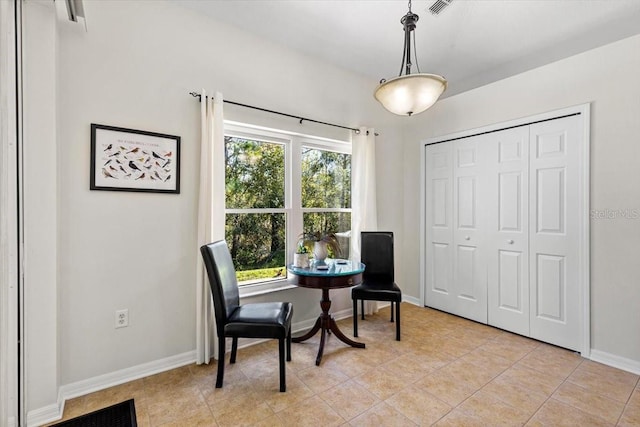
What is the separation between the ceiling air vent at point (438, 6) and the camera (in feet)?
7.57

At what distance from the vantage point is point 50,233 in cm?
174

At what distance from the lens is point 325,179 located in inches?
132

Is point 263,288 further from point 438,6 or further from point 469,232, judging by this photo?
point 438,6

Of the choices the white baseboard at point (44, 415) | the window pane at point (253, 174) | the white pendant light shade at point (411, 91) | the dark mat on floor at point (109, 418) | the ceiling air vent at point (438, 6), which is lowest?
the dark mat on floor at point (109, 418)

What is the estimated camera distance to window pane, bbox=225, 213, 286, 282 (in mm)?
2713

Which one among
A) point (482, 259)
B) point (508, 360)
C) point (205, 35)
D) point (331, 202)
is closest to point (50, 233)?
point (205, 35)

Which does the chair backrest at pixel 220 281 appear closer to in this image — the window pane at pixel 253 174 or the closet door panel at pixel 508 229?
the window pane at pixel 253 174

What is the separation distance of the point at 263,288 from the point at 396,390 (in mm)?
1420

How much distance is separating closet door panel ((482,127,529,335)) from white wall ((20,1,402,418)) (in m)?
2.42

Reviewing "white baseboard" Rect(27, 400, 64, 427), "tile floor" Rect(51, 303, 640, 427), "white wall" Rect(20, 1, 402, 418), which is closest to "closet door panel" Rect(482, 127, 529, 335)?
"tile floor" Rect(51, 303, 640, 427)

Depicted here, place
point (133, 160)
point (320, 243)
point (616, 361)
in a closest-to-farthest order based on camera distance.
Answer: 1. point (133, 160)
2. point (616, 361)
3. point (320, 243)

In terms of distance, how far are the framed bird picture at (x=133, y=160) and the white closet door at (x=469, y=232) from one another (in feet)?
9.51

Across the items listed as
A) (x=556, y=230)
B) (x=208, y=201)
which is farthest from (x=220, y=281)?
(x=556, y=230)

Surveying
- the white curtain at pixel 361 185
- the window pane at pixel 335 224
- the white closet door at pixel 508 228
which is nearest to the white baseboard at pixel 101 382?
the window pane at pixel 335 224
